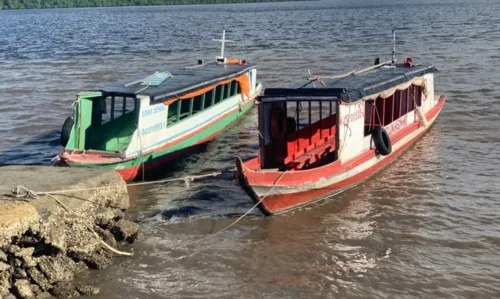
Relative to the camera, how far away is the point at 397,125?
15.2 meters

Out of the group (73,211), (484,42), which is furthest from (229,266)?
(484,42)

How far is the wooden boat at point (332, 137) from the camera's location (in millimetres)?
11461

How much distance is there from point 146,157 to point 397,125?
245 inches

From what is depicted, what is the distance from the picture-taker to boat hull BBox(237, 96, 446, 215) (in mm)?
10930

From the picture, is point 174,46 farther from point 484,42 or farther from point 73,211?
point 73,211

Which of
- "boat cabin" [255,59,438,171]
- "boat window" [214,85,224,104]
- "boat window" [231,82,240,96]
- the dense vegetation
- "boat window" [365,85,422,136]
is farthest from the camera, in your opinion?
the dense vegetation

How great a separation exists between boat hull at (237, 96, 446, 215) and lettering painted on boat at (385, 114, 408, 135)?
100cm

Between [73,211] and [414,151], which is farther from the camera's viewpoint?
[414,151]

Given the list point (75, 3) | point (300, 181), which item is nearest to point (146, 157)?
point (300, 181)

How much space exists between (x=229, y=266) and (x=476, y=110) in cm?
1309

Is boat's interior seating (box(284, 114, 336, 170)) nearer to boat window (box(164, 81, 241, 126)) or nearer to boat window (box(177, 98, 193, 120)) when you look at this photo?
boat window (box(164, 81, 241, 126))

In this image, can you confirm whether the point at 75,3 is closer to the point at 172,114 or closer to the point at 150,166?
the point at 172,114

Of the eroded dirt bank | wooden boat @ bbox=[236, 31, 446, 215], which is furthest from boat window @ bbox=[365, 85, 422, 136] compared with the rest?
the eroded dirt bank

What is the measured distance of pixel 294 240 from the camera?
1064cm
